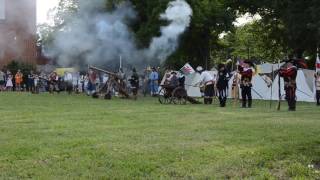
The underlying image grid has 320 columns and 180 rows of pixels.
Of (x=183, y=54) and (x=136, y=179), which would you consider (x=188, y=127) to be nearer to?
(x=136, y=179)

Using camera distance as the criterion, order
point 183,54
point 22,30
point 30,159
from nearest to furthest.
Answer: point 30,159 < point 22,30 < point 183,54

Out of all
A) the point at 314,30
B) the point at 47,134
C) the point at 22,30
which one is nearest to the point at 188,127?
the point at 47,134

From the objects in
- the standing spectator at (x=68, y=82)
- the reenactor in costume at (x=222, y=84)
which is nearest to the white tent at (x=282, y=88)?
the reenactor in costume at (x=222, y=84)

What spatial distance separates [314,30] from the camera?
37656 mm

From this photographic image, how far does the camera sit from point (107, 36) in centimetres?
4188

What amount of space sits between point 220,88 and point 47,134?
1451 cm

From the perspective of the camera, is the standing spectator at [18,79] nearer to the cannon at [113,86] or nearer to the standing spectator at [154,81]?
the standing spectator at [154,81]

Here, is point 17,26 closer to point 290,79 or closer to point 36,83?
point 290,79

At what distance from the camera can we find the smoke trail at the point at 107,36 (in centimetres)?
3981

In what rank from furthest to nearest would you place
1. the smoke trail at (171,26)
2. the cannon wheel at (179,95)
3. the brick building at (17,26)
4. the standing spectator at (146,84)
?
the standing spectator at (146,84)
the smoke trail at (171,26)
the cannon wheel at (179,95)
the brick building at (17,26)

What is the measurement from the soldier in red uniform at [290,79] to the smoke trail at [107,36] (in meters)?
16.2

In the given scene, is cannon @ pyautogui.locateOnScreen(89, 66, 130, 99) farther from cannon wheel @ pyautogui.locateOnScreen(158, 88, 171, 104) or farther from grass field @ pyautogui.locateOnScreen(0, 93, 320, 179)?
grass field @ pyautogui.locateOnScreen(0, 93, 320, 179)

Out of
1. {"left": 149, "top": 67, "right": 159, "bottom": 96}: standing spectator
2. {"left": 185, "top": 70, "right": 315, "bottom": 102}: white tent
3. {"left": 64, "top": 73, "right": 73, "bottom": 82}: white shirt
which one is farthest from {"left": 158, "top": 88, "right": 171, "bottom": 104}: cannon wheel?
{"left": 64, "top": 73, "right": 73, "bottom": 82}: white shirt

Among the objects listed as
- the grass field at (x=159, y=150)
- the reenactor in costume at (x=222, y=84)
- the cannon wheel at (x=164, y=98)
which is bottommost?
the grass field at (x=159, y=150)
